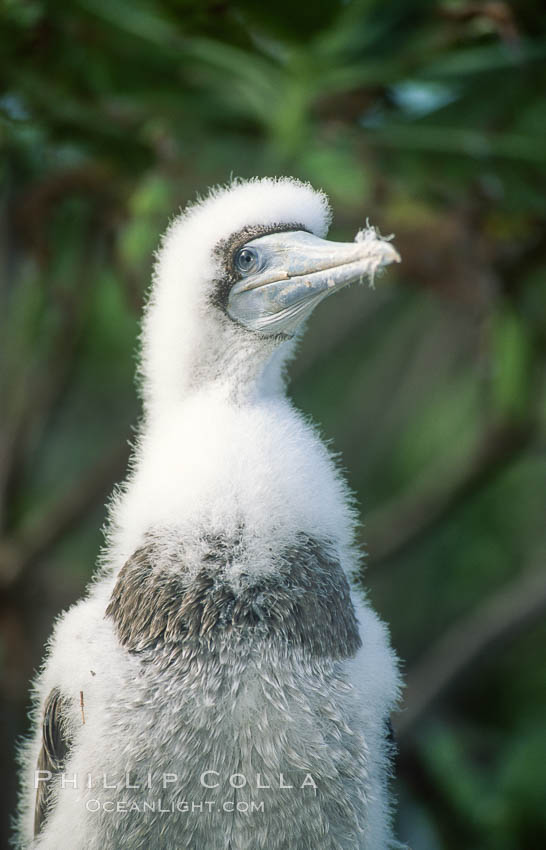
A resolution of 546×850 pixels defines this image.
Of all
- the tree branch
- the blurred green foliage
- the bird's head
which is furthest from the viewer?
the tree branch

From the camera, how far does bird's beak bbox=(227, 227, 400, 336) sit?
103cm

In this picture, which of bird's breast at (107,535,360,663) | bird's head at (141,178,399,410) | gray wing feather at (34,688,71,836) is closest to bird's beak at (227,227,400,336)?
bird's head at (141,178,399,410)

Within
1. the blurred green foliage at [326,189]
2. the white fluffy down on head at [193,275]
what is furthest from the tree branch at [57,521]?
the white fluffy down on head at [193,275]

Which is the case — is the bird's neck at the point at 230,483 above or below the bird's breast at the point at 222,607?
above

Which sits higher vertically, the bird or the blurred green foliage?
the blurred green foliage

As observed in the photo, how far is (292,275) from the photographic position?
112 centimetres

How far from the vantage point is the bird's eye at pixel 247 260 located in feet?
3.83

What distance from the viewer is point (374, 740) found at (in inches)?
45.6

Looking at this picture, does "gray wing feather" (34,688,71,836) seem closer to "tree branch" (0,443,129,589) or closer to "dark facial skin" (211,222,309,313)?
"dark facial skin" (211,222,309,313)

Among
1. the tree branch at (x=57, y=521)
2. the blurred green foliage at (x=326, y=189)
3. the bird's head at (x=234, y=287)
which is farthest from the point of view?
the tree branch at (x=57, y=521)

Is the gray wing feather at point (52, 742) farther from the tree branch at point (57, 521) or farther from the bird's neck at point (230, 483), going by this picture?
the tree branch at point (57, 521)

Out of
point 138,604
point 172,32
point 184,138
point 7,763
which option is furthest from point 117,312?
point 138,604

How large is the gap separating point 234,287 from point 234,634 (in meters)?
0.44

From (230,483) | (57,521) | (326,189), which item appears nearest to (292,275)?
(230,483)
